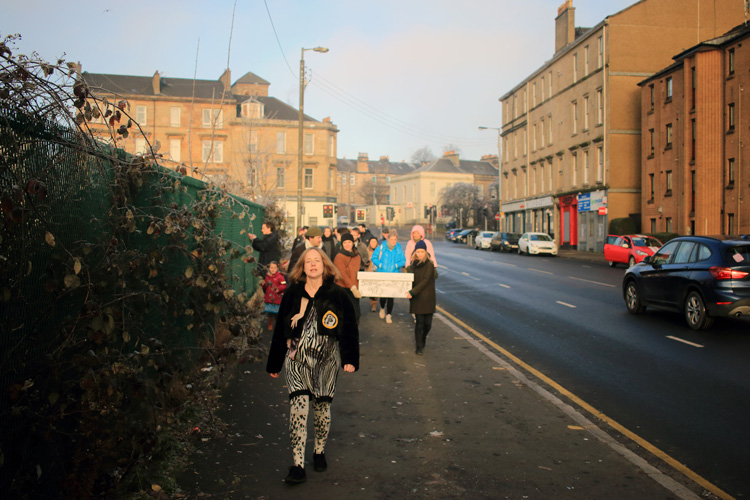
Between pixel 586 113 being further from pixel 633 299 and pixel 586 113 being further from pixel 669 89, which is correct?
pixel 633 299

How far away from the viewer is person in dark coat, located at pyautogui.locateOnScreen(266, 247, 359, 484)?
4.92 m

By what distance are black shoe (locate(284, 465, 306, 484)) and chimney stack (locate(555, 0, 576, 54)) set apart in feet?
174

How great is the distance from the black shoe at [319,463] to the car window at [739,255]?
9147mm

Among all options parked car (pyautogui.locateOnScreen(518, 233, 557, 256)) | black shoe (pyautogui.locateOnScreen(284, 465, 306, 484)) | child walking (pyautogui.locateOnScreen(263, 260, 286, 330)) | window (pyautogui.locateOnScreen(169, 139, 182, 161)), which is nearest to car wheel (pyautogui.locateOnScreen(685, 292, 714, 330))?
child walking (pyautogui.locateOnScreen(263, 260, 286, 330))

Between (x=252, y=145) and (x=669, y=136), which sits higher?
(x=669, y=136)

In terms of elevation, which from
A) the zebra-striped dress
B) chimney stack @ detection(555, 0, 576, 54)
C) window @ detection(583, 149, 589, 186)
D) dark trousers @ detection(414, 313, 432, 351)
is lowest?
dark trousers @ detection(414, 313, 432, 351)

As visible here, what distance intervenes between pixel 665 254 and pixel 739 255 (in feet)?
6.01

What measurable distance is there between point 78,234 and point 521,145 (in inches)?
2408

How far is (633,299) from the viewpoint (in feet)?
46.0

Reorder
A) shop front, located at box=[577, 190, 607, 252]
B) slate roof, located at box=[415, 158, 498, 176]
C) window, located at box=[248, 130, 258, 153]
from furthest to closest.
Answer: slate roof, located at box=[415, 158, 498, 176]
shop front, located at box=[577, 190, 607, 252]
window, located at box=[248, 130, 258, 153]

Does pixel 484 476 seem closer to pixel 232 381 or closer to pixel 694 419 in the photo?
pixel 694 419

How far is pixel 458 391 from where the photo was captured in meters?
7.51

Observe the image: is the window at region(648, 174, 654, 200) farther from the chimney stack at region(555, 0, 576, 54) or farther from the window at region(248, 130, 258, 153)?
the window at region(248, 130, 258, 153)

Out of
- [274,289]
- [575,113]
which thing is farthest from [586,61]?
[274,289]
